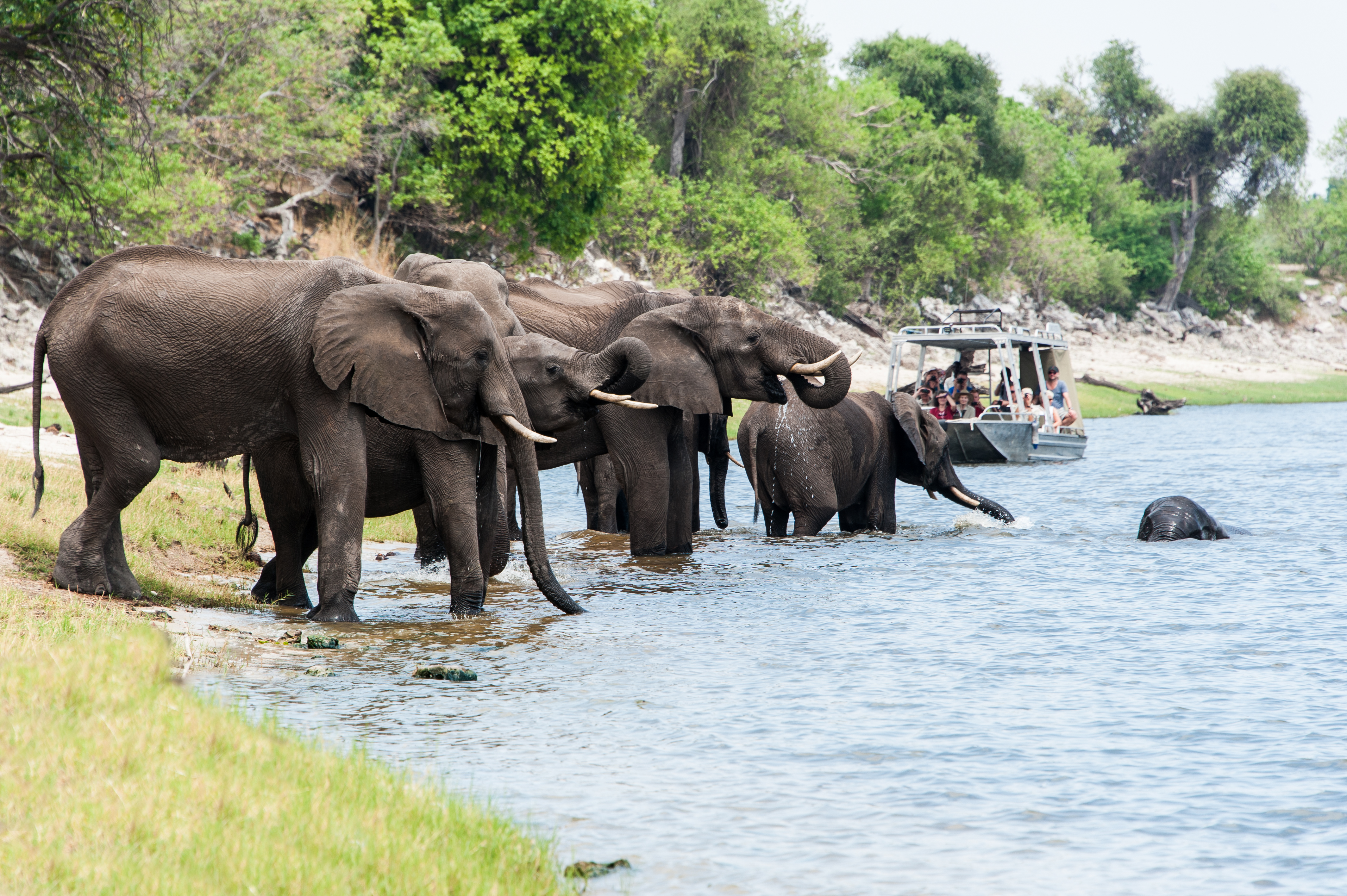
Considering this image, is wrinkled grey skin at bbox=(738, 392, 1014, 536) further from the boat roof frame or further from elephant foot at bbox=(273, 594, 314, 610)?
the boat roof frame

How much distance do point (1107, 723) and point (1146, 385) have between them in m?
51.9

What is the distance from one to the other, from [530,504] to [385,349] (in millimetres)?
1477

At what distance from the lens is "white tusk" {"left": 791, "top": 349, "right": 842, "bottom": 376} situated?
498 inches

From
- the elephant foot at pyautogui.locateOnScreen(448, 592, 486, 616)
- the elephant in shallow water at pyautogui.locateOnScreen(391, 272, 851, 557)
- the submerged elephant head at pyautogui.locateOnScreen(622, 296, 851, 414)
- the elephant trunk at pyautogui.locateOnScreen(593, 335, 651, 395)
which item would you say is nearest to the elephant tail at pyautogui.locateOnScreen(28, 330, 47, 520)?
the elephant foot at pyautogui.locateOnScreen(448, 592, 486, 616)

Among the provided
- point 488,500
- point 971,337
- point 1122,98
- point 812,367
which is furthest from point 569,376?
point 1122,98

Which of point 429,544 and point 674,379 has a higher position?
point 674,379

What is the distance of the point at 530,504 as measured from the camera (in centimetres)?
946

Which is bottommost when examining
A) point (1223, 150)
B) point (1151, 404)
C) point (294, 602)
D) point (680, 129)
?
point (294, 602)

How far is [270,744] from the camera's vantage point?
571 centimetres

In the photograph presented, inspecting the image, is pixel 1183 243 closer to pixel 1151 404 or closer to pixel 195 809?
pixel 1151 404

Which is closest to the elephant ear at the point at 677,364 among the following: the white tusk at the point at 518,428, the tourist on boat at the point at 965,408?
the white tusk at the point at 518,428

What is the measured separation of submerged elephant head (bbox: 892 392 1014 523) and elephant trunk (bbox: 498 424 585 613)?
263 inches

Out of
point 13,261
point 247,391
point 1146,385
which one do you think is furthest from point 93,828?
point 1146,385

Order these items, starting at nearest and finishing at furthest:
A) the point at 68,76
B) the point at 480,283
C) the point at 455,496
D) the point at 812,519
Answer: the point at 455,496 → the point at 480,283 → the point at 812,519 → the point at 68,76
